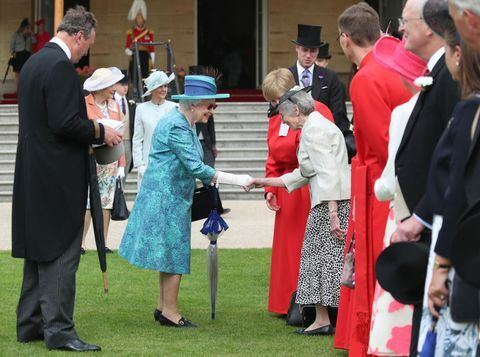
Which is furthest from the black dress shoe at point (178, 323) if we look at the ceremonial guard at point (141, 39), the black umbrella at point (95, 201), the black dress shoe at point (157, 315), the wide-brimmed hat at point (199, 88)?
the ceremonial guard at point (141, 39)

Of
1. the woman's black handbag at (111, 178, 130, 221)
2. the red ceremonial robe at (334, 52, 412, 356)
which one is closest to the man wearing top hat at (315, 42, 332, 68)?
the woman's black handbag at (111, 178, 130, 221)

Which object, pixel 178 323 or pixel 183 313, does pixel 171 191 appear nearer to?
pixel 178 323

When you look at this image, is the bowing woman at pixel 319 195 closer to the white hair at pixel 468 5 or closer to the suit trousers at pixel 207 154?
the white hair at pixel 468 5

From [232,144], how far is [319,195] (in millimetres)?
12744

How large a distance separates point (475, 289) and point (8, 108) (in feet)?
63.7

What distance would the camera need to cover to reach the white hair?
424 cm

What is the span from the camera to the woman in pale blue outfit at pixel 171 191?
27.2 ft

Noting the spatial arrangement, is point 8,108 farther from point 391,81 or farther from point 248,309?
point 391,81

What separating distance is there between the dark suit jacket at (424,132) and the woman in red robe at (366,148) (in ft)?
3.84

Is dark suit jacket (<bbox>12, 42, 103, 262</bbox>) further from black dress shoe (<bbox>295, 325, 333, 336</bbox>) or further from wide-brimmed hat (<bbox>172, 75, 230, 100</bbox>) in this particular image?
black dress shoe (<bbox>295, 325, 333, 336</bbox>)

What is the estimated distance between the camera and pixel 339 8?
90.8 feet

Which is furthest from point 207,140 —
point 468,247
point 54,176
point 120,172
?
point 468,247

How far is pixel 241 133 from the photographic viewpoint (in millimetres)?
21125

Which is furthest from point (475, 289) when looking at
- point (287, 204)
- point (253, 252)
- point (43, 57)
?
point (253, 252)
